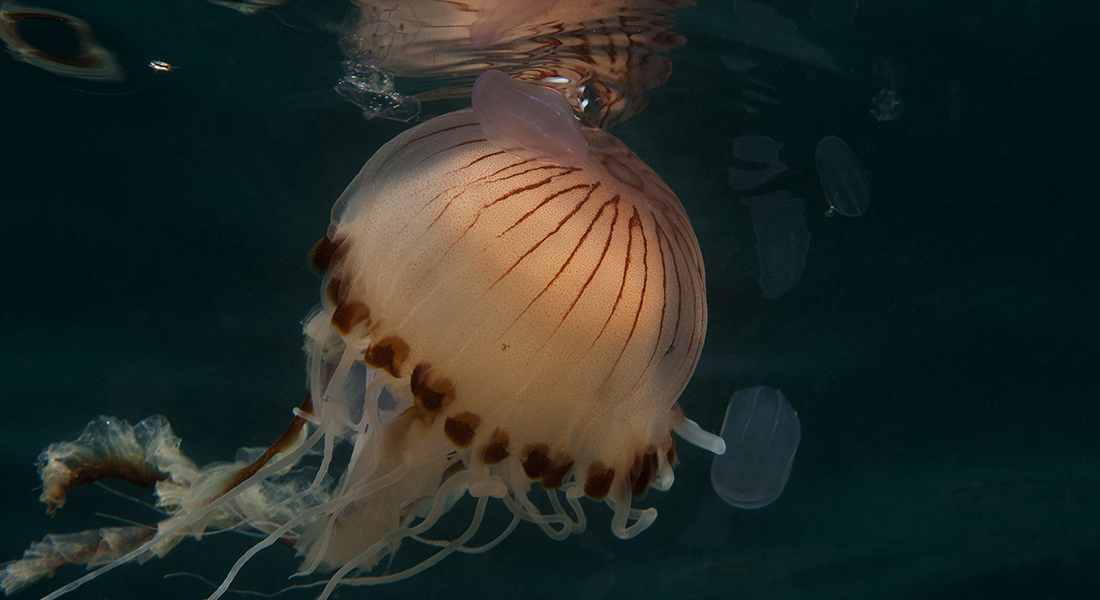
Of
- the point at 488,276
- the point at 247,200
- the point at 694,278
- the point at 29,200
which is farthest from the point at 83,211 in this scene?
the point at 694,278

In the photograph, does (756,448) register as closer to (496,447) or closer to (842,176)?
(842,176)

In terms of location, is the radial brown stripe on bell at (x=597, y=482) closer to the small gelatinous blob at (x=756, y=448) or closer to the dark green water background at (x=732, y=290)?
the dark green water background at (x=732, y=290)

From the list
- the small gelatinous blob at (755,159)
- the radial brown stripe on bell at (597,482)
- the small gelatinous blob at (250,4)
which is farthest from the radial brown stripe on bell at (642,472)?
the small gelatinous blob at (250,4)

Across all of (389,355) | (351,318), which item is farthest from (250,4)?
(389,355)

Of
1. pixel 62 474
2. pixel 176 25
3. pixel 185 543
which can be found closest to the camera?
pixel 62 474

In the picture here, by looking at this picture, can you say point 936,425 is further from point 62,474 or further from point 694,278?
point 62,474

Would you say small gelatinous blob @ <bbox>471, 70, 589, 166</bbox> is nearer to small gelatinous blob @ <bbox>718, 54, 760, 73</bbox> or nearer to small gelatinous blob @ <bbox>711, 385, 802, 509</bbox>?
small gelatinous blob @ <bbox>718, 54, 760, 73</bbox>

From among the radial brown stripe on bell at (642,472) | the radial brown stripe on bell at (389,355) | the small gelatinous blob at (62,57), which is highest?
the small gelatinous blob at (62,57)
